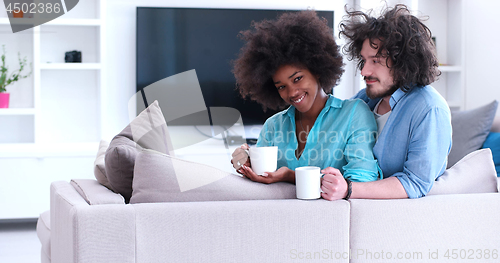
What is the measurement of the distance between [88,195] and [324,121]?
30.8 inches

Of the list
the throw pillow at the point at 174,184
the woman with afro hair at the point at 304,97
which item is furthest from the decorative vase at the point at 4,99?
the throw pillow at the point at 174,184

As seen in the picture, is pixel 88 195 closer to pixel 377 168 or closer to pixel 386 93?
pixel 377 168

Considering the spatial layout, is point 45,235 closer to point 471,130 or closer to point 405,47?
point 405,47

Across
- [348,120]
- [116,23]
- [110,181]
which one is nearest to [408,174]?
[348,120]

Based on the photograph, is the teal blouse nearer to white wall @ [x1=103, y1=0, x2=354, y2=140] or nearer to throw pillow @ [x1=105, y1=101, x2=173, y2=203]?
throw pillow @ [x1=105, y1=101, x2=173, y2=203]

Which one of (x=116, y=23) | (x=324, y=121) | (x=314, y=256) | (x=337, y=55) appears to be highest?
(x=116, y=23)

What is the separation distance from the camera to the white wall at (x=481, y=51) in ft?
12.0

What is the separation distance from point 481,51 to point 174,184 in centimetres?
340

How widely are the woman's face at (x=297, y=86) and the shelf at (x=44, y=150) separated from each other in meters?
2.13

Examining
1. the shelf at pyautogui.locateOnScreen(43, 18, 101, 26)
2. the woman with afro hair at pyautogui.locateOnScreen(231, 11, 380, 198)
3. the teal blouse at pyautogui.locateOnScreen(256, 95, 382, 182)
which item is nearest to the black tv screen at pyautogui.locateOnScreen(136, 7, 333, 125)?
the shelf at pyautogui.locateOnScreen(43, 18, 101, 26)

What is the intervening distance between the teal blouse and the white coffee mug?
161 millimetres

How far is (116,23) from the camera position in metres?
3.85

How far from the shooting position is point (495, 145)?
2.78m

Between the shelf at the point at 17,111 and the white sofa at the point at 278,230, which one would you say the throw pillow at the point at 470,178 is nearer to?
the white sofa at the point at 278,230
